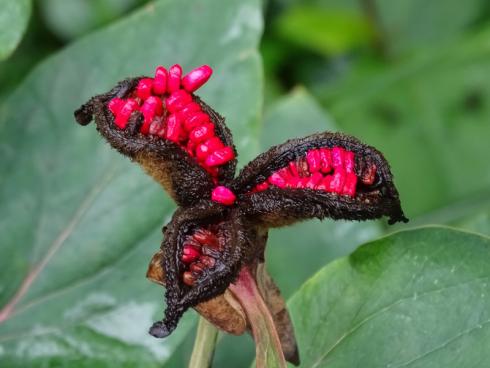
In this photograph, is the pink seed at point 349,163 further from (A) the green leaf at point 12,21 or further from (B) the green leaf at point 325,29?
(B) the green leaf at point 325,29

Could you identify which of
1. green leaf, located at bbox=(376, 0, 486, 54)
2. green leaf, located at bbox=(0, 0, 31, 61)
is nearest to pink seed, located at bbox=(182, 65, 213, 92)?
green leaf, located at bbox=(0, 0, 31, 61)

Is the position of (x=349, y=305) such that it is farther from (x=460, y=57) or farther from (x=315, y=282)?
(x=460, y=57)

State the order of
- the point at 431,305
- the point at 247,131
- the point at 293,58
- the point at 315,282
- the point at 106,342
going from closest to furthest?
the point at 431,305
the point at 315,282
the point at 106,342
the point at 247,131
the point at 293,58

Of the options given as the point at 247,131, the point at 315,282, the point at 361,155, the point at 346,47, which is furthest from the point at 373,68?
the point at 361,155

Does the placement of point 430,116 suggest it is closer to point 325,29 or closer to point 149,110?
point 325,29

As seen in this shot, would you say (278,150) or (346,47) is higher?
(346,47)

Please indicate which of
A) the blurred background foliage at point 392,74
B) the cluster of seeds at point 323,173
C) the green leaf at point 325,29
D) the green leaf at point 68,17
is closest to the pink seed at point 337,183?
the cluster of seeds at point 323,173

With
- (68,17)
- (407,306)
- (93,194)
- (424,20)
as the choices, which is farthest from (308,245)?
(424,20)
